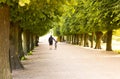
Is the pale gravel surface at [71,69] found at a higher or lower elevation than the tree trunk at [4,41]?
lower

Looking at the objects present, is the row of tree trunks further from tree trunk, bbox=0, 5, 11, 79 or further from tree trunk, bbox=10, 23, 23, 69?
tree trunk, bbox=0, 5, 11, 79

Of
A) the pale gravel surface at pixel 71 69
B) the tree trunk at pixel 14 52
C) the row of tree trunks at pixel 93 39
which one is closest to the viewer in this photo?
the pale gravel surface at pixel 71 69

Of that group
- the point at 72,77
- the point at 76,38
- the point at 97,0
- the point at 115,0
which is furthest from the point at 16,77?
the point at 76,38

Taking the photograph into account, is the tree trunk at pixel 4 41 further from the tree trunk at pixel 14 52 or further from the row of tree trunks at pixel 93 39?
the row of tree trunks at pixel 93 39

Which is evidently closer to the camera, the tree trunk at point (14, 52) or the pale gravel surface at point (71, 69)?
the pale gravel surface at point (71, 69)

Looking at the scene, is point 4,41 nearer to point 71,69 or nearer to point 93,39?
point 71,69

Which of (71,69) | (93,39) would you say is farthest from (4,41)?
(93,39)

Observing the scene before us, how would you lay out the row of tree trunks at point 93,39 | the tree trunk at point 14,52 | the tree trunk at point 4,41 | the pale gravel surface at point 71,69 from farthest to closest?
1. the row of tree trunks at point 93,39
2. the tree trunk at point 14,52
3. the pale gravel surface at point 71,69
4. the tree trunk at point 4,41

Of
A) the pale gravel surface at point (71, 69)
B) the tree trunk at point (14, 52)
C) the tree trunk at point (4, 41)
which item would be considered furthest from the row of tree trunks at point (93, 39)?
the tree trunk at point (4, 41)

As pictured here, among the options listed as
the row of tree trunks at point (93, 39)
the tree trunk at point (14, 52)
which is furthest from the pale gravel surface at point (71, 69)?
the row of tree trunks at point (93, 39)

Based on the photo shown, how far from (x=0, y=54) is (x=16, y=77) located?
4.43 meters

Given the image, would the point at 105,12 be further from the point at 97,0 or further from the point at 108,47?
the point at 108,47

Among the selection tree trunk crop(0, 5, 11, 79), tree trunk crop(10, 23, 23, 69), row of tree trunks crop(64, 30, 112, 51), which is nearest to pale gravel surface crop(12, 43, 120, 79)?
tree trunk crop(10, 23, 23, 69)

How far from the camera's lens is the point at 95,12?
106ft
